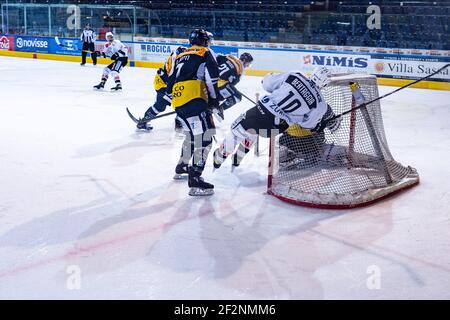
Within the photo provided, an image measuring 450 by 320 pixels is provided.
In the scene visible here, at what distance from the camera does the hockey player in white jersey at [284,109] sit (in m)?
4.32

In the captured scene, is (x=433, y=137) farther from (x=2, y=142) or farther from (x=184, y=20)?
(x=184, y=20)

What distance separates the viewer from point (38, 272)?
296 centimetres

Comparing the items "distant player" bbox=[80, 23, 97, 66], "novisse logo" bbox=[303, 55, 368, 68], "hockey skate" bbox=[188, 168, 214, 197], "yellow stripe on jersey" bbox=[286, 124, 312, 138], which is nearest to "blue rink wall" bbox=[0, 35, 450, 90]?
"novisse logo" bbox=[303, 55, 368, 68]

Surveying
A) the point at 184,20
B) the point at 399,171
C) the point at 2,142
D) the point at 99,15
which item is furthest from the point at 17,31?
the point at 399,171

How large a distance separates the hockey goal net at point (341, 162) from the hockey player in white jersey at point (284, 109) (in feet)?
0.52

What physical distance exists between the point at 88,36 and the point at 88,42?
0.19 meters

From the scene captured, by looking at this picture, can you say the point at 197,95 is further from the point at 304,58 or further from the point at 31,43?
the point at 31,43

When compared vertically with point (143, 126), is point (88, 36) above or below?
above

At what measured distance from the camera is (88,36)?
16672 mm

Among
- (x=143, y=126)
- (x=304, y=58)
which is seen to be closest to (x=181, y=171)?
(x=143, y=126)

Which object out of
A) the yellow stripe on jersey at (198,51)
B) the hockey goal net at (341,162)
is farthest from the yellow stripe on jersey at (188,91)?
the hockey goal net at (341,162)

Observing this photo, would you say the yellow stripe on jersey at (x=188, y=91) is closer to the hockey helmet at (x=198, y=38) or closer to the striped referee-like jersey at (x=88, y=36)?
the hockey helmet at (x=198, y=38)

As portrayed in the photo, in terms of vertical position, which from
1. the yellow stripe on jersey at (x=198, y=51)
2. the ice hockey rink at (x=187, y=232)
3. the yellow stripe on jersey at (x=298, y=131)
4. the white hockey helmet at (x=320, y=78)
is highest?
the yellow stripe on jersey at (x=198, y=51)

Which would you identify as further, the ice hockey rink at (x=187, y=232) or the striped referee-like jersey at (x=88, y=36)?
the striped referee-like jersey at (x=88, y=36)
